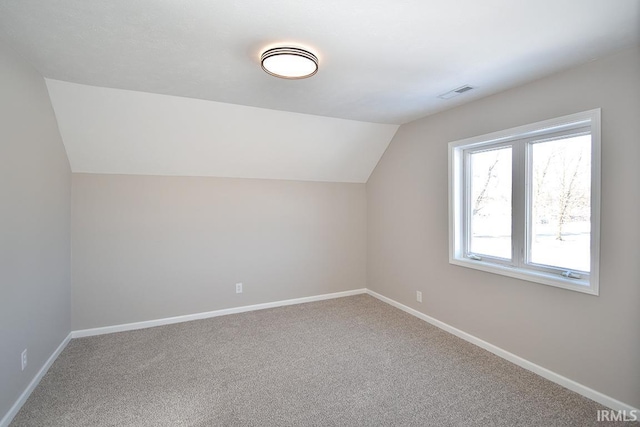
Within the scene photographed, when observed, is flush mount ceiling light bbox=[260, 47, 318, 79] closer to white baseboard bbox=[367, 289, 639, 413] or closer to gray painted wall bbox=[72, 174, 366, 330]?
gray painted wall bbox=[72, 174, 366, 330]

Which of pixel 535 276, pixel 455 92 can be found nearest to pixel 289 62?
pixel 455 92

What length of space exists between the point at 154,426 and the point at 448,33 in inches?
118

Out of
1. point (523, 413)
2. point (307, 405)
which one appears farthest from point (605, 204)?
point (307, 405)

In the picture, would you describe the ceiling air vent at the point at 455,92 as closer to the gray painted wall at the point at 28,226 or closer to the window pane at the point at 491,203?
the window pane at the point at 491,203

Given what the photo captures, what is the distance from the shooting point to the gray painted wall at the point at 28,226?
196cm

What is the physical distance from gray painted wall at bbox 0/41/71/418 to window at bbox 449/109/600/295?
143 inches

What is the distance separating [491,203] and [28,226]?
3906mm

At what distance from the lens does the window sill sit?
225cm

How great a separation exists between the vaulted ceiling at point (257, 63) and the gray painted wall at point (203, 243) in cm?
32

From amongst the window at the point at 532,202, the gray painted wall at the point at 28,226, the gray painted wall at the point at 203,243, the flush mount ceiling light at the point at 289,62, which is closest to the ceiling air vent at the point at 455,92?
the window at the point at 532,202

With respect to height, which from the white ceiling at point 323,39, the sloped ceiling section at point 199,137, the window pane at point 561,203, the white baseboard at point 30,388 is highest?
the white ceiling at point 323,39

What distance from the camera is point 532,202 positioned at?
2.69 m

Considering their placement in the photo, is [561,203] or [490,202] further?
[490,202]

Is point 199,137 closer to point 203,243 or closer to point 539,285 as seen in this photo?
point 203,243
